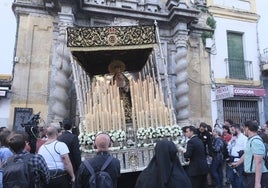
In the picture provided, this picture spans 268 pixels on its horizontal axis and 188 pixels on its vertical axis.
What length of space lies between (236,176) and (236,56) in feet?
26.9

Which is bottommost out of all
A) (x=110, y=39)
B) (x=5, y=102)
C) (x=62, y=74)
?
(x=5, y=102)

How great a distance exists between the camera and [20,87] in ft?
33.0

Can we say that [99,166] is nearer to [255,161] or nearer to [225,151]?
[255,161]

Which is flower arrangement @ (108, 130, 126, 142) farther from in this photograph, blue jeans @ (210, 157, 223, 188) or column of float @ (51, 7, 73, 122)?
column of float @ (51, 7, 73, 122)

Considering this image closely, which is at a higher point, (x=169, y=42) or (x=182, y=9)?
(x=182, y=9)

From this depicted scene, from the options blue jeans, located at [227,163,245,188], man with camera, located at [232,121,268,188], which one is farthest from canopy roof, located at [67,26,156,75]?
man with camera, located at [232,121,268,188]

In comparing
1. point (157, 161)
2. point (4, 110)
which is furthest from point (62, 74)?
point (157, 161)

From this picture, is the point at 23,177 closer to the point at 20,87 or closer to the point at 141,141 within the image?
the point at 141,141

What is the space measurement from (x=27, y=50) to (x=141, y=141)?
236 inches

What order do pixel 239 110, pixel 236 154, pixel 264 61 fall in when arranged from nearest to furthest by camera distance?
pixel 236 154
pixel 239 110
pixel 264 61

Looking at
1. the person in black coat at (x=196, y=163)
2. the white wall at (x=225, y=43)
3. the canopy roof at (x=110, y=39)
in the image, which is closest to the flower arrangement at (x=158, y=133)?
the person in black coat at (x=196, y=163)

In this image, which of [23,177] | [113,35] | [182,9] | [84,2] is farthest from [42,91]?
[23,177]

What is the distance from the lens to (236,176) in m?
6.57

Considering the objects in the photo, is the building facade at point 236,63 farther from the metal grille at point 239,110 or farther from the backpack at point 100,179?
the backpack at point 100,179
